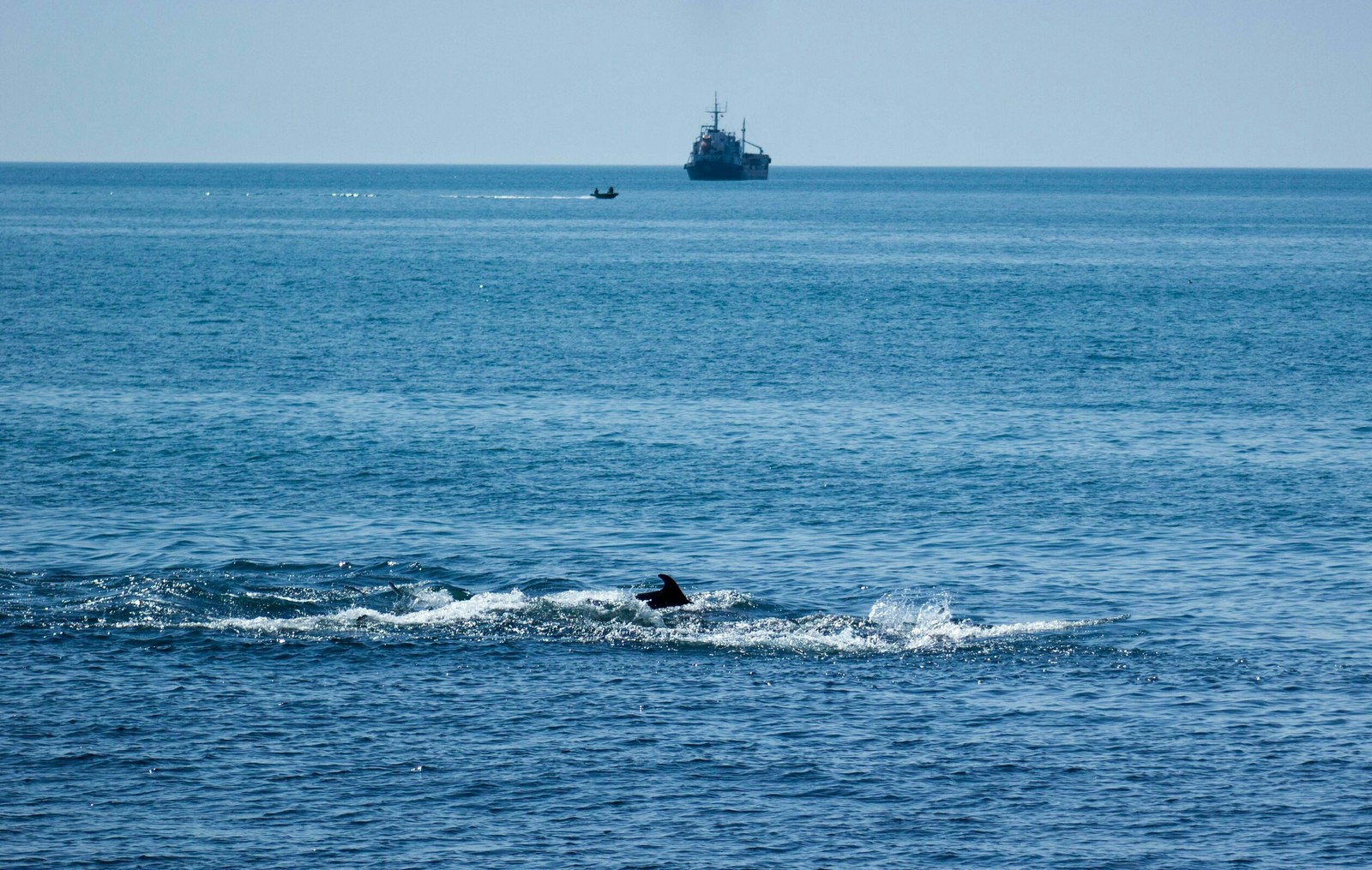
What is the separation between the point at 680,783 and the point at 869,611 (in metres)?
10.4

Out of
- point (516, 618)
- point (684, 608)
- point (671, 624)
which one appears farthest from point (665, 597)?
point (516, 618)

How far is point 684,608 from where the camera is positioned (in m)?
34.5

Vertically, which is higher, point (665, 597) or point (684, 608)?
point (665, 597)

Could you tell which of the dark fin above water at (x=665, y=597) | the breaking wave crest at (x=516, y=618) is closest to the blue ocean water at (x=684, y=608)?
the breaking wave crest at (x=516, y=618)

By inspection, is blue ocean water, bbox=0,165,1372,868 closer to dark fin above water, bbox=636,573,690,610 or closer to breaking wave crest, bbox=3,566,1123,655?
breaking wave crest, bbox=3,566,1123,655

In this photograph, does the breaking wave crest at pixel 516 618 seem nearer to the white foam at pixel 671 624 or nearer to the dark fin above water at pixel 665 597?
the white foam at pixel 671 624

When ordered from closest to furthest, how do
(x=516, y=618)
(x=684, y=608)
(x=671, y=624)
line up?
(x=671, y=624)
(x=516, y=618)
(x=684, y=608)

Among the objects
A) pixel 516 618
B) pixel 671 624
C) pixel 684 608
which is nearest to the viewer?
pixel 671 624

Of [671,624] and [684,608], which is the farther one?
[684,608]

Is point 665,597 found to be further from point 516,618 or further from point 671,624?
point 516,618

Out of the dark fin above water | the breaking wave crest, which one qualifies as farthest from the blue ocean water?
the dark fin above water

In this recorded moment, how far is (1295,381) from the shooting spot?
69.9m

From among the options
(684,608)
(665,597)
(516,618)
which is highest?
(665,597)

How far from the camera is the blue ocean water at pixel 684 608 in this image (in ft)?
79.4
